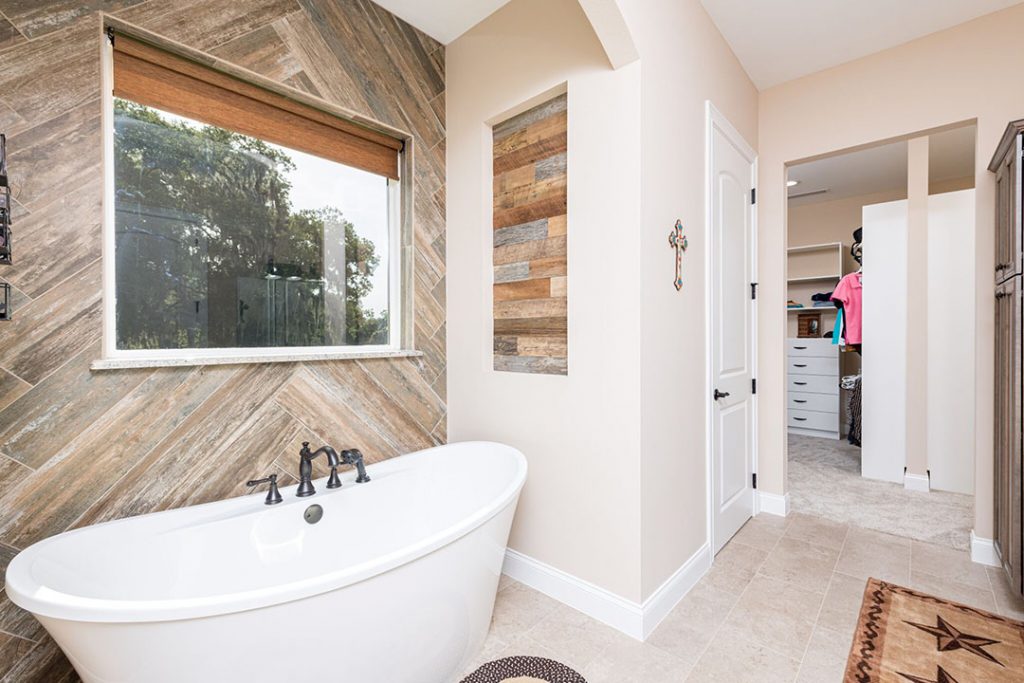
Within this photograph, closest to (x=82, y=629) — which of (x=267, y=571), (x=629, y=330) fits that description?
(x=267, y=571)

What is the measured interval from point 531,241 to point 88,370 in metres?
1.75

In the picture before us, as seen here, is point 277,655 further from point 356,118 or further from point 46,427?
point 356,118

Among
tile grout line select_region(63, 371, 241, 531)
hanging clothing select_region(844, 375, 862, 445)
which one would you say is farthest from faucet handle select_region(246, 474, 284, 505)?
hanging clothing select_region(844, 375, 862, 445)

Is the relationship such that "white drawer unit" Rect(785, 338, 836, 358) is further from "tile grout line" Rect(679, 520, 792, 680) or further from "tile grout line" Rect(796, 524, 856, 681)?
"tile grout line" Rect(679, 520, 792, 680)

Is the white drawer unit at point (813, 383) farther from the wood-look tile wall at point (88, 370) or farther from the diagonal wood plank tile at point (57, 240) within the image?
the diagonal wood plank tile at point (57, 240)

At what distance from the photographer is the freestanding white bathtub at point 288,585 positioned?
0.99m

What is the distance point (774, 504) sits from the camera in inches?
119

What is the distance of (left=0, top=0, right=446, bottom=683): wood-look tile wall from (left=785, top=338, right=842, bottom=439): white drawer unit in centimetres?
516

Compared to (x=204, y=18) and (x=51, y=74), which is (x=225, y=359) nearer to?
(x=51, y=74)

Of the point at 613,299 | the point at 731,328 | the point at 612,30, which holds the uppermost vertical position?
the point at 612,30

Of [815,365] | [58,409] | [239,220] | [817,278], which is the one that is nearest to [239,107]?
[239,220]

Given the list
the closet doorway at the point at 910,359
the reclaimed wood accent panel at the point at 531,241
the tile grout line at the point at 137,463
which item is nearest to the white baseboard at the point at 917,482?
the closet doorway at the point at 910,359

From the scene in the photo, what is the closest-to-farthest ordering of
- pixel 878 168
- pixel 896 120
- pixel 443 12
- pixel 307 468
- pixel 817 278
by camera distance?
pixel 307 468 → pixel 443 12 → pixel 896 120 → pixel 878 168 → pixel 817 278

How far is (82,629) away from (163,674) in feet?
0.63
